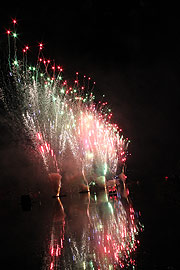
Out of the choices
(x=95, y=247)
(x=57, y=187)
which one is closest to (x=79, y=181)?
(x=57, y=187)

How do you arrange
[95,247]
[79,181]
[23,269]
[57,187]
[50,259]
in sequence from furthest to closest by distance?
[79,181] → [57,187] → [95,247] → [50,259] → [23,269]

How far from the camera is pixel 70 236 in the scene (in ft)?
30.1

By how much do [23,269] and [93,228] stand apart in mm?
4347

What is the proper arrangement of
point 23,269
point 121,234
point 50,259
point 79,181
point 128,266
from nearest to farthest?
point 128,266 < point 23,269 < point 50,259 < point 121,234 < point 79,181

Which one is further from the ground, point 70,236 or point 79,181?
point 79,181

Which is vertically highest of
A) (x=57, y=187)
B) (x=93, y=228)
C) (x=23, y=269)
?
(x=57, y=187)

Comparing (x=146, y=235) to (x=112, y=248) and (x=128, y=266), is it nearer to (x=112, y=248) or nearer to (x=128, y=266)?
(x=112, y=248)

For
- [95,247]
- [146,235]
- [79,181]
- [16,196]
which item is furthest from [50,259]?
[16,196]

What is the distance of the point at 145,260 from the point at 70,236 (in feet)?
14.2

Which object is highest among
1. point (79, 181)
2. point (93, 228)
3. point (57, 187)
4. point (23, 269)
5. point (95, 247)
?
point (79, 181)

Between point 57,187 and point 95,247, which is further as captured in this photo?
point 57,187

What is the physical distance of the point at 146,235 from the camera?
24.8ft

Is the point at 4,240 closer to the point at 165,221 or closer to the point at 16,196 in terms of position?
the point at 165,221

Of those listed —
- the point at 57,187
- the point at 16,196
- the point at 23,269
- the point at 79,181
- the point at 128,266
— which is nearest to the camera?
the point at 128,266
